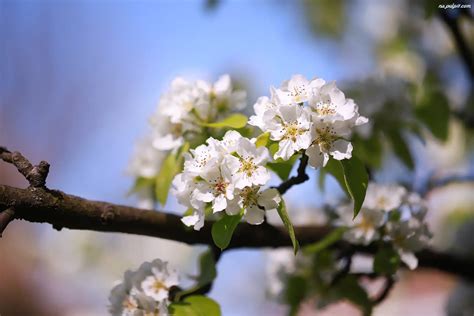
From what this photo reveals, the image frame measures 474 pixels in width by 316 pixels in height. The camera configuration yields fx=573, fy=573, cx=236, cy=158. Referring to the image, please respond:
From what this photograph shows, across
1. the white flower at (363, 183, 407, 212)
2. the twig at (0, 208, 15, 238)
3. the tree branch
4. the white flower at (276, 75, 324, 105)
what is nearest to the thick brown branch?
the twig at (0, 208, 15, 238)

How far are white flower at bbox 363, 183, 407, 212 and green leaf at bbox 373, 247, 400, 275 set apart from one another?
98 millimetres

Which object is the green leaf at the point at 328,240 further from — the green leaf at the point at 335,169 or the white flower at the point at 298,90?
the white flower at the point at 298,90

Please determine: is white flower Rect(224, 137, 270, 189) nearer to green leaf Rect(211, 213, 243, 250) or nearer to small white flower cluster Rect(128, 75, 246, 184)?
green leaf Rect(211, 213, 243, 250)

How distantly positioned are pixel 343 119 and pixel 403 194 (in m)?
0.46

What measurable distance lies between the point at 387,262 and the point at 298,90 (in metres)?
0.49

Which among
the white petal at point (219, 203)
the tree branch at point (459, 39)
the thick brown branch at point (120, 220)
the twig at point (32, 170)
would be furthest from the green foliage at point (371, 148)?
the twig at point (32, 170)

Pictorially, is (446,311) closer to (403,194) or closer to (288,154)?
(403,194)

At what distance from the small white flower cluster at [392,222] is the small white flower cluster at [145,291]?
0.45 metres

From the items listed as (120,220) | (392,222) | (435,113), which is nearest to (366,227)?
(392,222)

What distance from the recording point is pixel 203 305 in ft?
3.60

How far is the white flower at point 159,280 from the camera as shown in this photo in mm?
1102

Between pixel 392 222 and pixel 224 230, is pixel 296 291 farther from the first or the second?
pixel 224 230

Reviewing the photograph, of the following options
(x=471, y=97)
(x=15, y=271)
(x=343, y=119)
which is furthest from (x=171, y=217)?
(x=15, y=271)

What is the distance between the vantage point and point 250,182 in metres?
0.97
